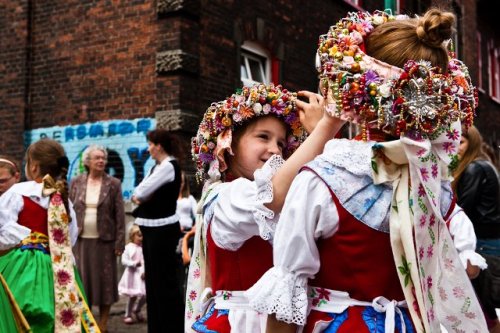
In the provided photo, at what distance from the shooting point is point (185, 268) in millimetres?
7391

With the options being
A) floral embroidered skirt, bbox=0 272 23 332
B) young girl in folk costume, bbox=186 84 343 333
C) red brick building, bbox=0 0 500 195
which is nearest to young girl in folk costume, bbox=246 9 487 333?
young girl in folk costume, bbox=186 84 343 333

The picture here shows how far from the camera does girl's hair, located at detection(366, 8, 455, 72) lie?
1922 millimetres

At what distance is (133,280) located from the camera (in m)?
8.54

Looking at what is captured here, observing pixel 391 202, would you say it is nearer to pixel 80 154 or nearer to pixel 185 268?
pixel 185 268

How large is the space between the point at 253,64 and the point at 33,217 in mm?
6188

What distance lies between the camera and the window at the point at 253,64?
10.5m

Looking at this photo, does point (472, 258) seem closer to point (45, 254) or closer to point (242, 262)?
point (242, 262)

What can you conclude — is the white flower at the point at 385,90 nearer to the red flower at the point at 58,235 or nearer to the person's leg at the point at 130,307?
the red flower at the point at 58,235

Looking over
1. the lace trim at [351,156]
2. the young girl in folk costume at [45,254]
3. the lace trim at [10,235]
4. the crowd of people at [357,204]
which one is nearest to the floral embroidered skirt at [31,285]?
the young girl in folk costume at [45,254]

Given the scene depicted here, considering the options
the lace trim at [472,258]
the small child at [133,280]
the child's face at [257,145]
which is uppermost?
the child's face at [257,145]

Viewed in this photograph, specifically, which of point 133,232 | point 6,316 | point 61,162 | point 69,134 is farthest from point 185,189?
point 6,316

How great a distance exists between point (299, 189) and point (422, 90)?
0.44 meters

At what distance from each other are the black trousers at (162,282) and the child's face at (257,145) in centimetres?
360

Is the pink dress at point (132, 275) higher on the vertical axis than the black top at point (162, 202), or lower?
lower
